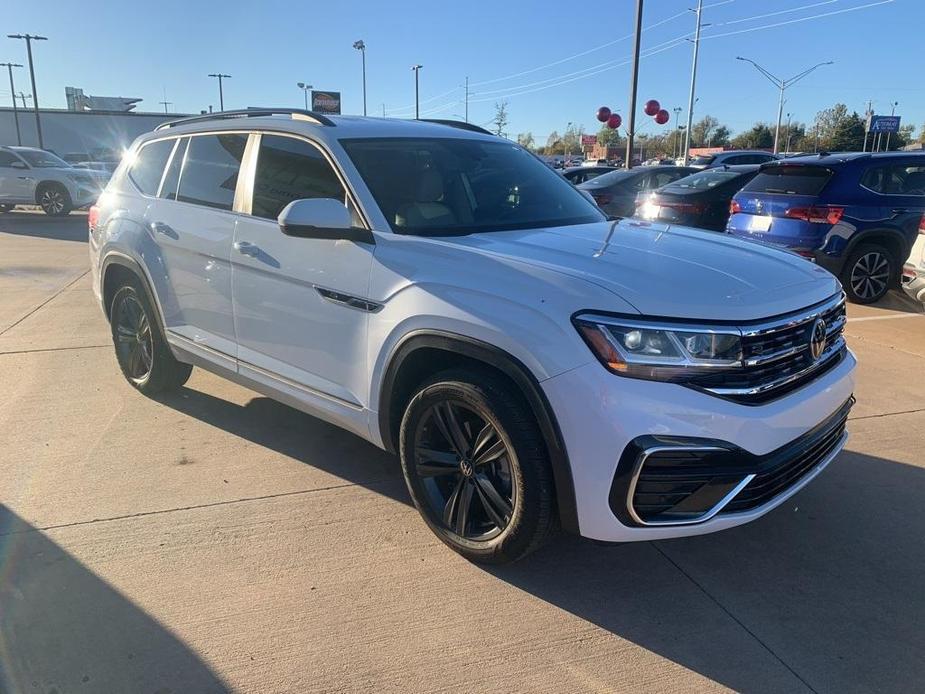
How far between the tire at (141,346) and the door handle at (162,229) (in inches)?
18.8

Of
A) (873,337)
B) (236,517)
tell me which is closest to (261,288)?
(236,517)

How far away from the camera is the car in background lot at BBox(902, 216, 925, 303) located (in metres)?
6.25

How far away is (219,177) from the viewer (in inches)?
164

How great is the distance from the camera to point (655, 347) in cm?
246

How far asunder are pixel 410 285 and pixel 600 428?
104cm

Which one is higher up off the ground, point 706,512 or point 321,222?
point 321,222

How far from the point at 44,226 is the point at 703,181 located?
15406 mm

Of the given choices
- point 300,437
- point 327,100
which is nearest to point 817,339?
point 300,437

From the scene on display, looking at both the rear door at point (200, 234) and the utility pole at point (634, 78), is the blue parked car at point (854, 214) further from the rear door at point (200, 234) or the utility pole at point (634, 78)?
the utility pole at point (634, 78)

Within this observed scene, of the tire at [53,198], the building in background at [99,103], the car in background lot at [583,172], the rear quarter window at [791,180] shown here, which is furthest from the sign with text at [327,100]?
the rear quarter window at [791,180]

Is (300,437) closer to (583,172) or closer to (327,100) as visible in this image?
(583,172)

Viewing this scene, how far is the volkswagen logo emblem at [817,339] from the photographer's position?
285cm

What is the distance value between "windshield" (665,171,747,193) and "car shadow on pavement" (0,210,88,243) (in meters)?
11.6

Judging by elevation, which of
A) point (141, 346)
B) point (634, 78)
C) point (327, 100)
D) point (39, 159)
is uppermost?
point (327, 100)
